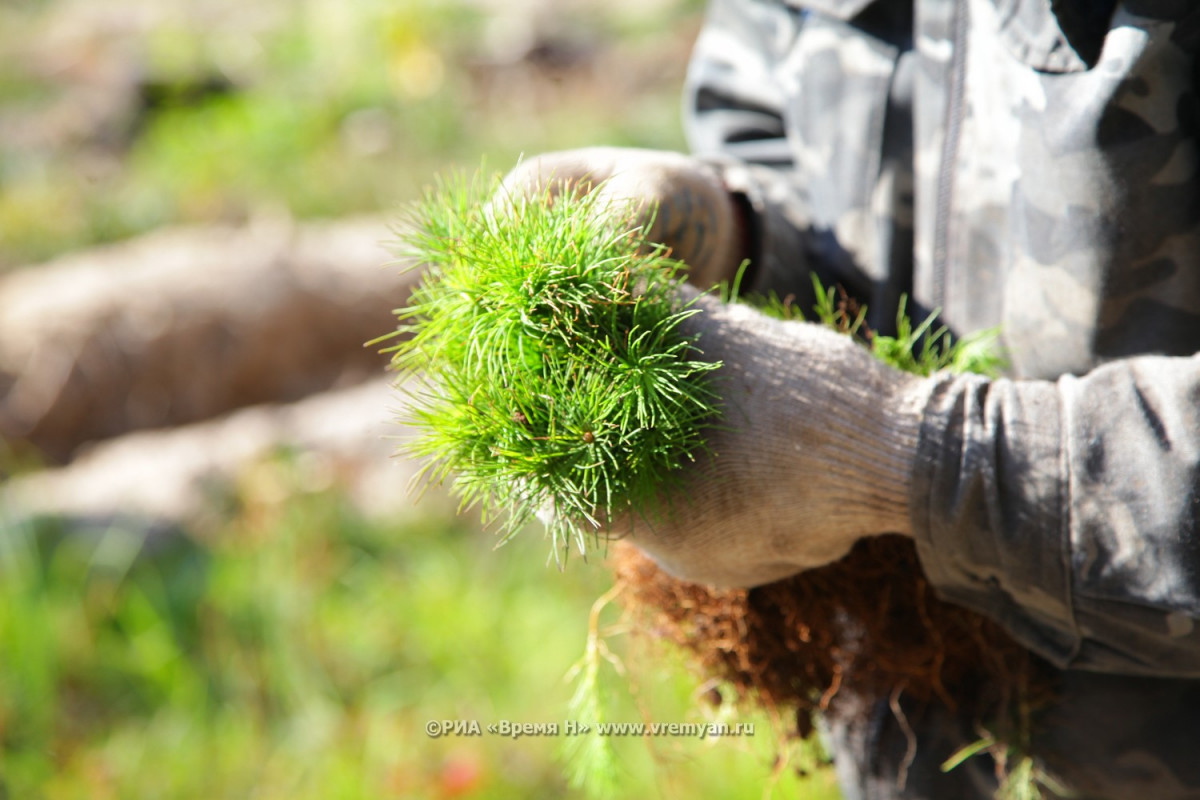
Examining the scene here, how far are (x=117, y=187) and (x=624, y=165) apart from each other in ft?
17.1

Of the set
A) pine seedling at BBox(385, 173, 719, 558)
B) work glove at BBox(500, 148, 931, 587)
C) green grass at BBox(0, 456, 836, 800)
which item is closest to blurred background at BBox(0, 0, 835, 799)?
green grass at BBox(0, 456, 836, 800)

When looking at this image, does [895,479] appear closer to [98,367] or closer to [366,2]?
[98,367]

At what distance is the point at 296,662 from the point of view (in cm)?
249

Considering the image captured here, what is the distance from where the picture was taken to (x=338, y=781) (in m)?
2.14

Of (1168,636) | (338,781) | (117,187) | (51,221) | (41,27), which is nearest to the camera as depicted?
(1168,636)

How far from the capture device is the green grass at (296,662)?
7.25 feet

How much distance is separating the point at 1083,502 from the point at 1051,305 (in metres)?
0.22

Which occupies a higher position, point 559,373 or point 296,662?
point 559,373

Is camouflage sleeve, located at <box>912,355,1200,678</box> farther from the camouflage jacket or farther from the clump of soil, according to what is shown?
the clump of soil

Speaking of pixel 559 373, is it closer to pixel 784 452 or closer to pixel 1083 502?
pixel 784 452

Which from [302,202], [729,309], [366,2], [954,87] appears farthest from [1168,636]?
[366,2]

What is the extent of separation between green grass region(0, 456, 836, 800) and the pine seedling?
134 centimetres

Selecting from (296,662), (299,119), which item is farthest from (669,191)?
(299,119)

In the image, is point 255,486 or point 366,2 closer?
point 255,486
